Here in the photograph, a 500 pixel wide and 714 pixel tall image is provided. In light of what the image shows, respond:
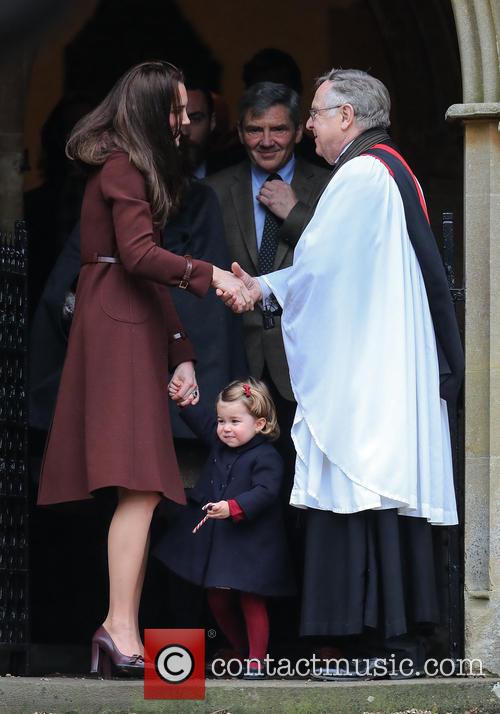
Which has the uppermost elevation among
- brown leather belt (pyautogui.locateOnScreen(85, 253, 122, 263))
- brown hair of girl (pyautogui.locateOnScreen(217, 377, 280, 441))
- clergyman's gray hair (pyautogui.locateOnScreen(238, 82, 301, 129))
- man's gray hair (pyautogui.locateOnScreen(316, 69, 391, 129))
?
clergyman's gray hair (pyautogui.locateOnScreen(238, 82, 301, 129))

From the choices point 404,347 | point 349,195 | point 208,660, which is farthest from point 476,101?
point 208,660

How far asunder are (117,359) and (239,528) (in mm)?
722

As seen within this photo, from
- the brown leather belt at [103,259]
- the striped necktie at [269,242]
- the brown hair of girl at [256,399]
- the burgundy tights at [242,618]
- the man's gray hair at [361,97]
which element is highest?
the man's gray hair at [361,97]

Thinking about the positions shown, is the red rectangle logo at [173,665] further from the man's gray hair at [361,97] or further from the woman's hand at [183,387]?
the man's gray hair at [361,97]

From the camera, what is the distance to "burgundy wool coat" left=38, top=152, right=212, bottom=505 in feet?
11.1

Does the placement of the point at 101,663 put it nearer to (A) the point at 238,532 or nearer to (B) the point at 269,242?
(A) the point at 238,532

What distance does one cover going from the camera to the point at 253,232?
4605mm

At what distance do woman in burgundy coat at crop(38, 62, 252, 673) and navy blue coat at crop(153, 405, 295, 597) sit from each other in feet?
0.86

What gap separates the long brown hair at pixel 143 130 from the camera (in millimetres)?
3533

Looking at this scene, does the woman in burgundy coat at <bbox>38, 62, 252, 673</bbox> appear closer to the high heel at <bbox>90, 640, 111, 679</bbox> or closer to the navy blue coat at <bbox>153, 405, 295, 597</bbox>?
the high heel at <bbox>90, 640, 111, 679</bbox>

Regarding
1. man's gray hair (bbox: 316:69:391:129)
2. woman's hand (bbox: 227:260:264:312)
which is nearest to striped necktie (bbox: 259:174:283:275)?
woman's hand (bbox: 227:260:264:312)

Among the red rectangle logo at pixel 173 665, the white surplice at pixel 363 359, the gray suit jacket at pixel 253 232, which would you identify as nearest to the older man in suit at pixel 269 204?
the gray suit jacket at pixel 253 232

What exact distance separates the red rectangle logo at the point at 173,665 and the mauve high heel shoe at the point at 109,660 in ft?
0.11

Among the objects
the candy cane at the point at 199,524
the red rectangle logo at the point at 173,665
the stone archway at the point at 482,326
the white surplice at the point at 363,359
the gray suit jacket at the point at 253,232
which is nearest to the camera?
the red rectangle logo at the point at 173,665
